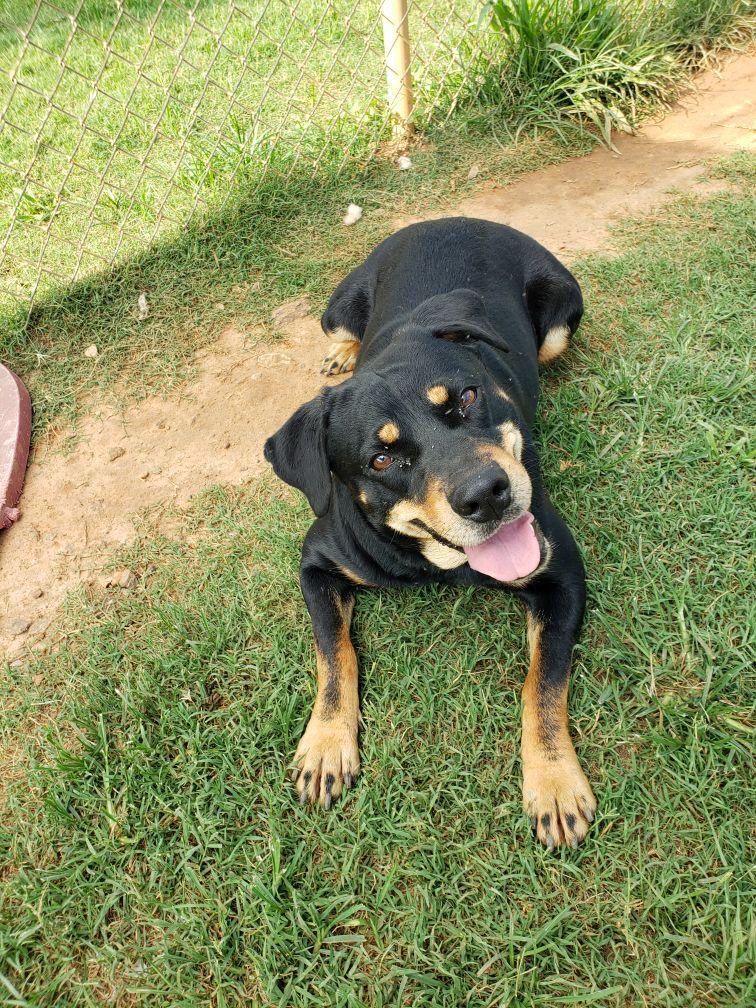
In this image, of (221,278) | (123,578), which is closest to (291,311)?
(221,278)

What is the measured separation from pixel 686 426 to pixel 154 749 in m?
2.59

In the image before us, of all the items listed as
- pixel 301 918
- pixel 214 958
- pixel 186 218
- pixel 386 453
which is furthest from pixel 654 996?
pixel 186 218

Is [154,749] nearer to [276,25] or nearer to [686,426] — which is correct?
[686,426]

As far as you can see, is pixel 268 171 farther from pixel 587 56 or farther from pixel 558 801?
pixel 558 801

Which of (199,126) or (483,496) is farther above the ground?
(199,126)

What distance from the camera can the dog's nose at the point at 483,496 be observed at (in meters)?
1.99

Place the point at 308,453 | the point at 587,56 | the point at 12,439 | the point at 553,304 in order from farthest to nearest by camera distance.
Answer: the point at 587,56
the point at 12,439
the point at 553,304
the point at 308,453

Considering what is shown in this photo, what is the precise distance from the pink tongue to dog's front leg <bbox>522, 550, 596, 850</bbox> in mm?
233

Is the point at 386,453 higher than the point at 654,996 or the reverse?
higher

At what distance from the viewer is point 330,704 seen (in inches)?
93.3

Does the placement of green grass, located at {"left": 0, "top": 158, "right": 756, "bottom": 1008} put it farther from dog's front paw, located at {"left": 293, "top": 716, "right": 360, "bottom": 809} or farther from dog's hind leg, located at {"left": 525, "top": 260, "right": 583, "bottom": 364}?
dog's hind leg, located at {"left": 525, "top": 260, "right": 583, "bottom": 364}

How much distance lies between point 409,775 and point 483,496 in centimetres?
99

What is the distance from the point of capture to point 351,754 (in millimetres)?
2301

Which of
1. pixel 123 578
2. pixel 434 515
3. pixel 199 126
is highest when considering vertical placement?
pixel 199 126
